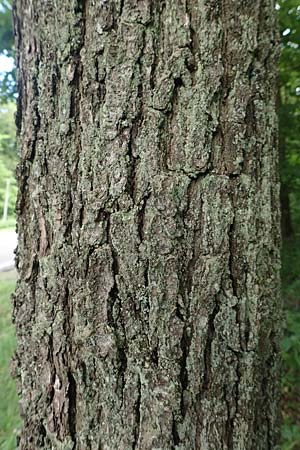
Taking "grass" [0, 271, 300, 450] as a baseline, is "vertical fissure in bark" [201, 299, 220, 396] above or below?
above

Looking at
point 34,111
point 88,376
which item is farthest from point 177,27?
point 88,376

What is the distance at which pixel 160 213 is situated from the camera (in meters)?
0.85

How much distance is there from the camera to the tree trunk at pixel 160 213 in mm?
842

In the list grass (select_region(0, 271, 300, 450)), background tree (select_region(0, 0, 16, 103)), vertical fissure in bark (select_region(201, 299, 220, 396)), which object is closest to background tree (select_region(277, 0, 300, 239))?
grass (select_region(0, 271, 300, 450))

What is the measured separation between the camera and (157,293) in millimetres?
854

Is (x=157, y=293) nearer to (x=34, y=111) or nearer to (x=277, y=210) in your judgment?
(x=277, y=210)

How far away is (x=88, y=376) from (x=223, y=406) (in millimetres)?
310

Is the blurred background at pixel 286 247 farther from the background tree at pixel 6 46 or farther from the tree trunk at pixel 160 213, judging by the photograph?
the tree trunk at pixel 160 213

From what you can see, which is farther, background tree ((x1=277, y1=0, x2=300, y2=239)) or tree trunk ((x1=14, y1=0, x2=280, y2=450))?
background tree ((x1=277, y1=0, x2=300, y2=239))

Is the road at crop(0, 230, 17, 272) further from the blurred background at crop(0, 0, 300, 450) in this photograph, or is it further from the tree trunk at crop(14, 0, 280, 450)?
the tree trunk at crop(14, 0, 280, 450)

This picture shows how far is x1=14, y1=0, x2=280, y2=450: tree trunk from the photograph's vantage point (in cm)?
84

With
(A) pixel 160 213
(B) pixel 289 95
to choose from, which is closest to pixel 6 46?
(B) pixel 289 95

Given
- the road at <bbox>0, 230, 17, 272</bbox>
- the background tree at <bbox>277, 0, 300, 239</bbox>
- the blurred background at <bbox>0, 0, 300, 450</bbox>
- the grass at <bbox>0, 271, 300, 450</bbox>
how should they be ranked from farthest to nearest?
the road at <bbox>0, 230, 17, 272</bbox>, the background tree at <bbox>277, 0, 300, 239</bbox>, the blurred background at <bbox>0, 0, 300, 450</bbox>, the grass at <bbox>0, 271, 300, 450</bbox>

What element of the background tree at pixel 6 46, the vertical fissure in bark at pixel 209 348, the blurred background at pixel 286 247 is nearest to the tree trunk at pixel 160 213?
the vertical fissure in bark at pixel 209 348
